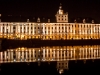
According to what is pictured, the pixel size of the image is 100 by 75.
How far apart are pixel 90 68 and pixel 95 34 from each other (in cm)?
4601

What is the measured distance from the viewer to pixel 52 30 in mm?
63594

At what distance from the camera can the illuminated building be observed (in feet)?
202

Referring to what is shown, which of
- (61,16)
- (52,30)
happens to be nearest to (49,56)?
(52,30)

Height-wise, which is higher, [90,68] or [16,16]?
[16,16]

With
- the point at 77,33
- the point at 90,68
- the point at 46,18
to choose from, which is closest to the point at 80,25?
the point at 77,33

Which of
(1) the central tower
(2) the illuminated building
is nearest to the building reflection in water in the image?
(2) the illuminated building

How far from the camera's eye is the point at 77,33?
64.5 m

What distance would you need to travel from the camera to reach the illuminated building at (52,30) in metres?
61.4

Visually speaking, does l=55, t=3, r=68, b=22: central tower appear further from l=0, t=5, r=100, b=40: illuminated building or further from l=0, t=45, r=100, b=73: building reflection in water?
l=0, t=45, r=100, b=73: building reflection in water

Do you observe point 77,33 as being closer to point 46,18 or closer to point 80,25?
point 80,25

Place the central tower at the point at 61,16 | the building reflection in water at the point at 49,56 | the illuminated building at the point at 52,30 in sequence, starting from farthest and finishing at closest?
the central tower at the point at 61,16
the illuminated building at the point at 52,30
the building reflection in water at the point at 49,56

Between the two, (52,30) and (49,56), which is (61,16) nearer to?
(52,30)

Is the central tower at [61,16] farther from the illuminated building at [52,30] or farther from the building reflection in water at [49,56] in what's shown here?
the building reflection in water at [49,56]

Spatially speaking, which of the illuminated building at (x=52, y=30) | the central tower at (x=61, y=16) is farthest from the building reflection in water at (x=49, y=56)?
the central tower at (x=61, y=16)
